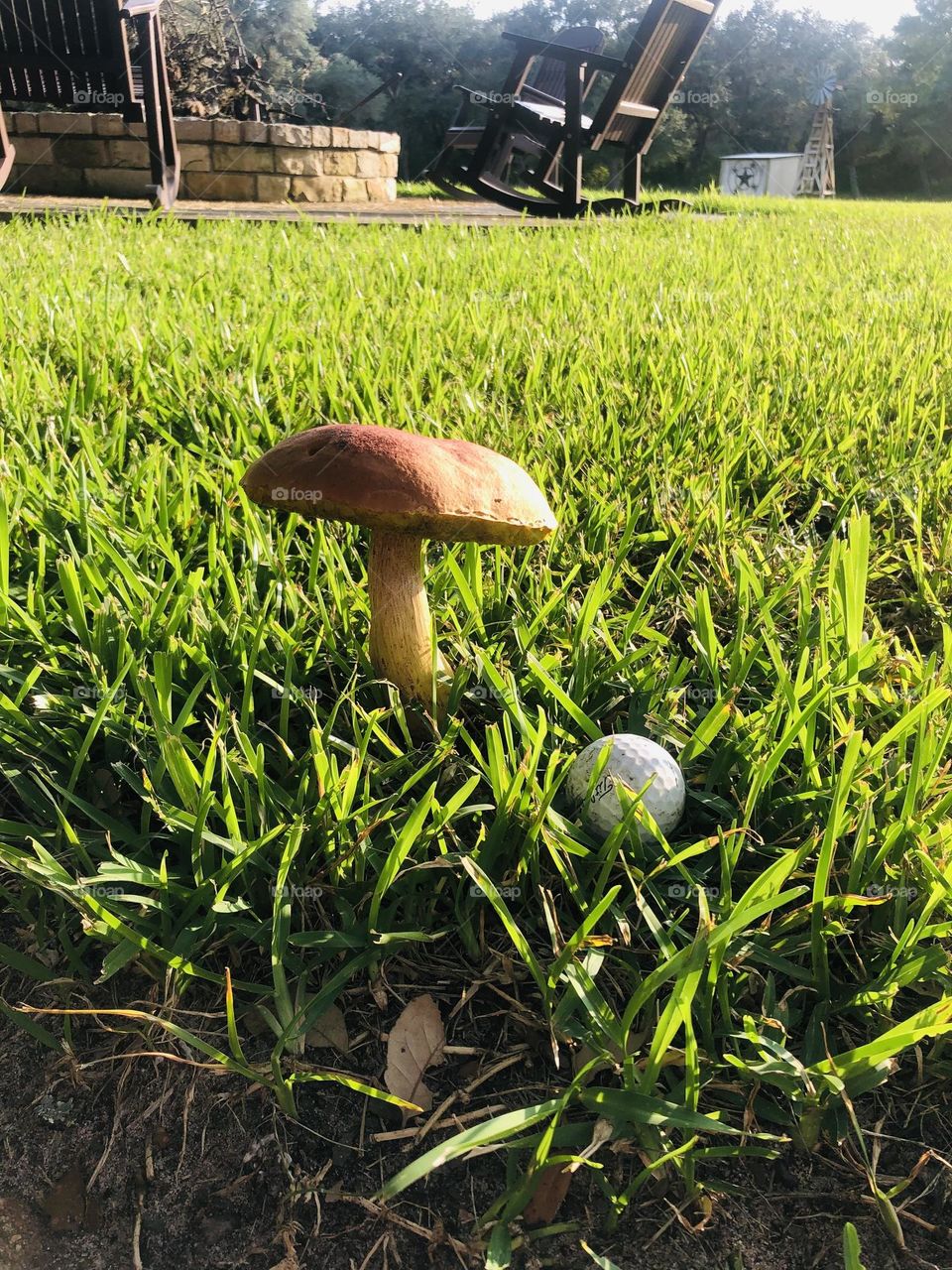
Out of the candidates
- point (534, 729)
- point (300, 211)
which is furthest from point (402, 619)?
point (300, 211)

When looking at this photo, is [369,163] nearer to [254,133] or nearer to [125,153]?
[254,133]

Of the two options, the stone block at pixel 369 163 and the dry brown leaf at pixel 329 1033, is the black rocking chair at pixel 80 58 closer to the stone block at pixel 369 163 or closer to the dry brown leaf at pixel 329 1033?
the stone block at pixel 369 163

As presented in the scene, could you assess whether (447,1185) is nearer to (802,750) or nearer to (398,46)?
(802,750)

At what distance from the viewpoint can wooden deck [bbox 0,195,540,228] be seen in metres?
5.64

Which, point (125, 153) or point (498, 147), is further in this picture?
point (498, 147)

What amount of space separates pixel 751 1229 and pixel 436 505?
0.89 m

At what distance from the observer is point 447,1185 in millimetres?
977

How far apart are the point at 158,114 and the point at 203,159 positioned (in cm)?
200

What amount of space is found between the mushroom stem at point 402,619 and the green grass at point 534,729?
6 centimetres

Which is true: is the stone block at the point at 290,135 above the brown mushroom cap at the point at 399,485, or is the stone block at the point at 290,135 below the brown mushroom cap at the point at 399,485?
above

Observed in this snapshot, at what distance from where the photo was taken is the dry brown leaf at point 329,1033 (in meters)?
1.08

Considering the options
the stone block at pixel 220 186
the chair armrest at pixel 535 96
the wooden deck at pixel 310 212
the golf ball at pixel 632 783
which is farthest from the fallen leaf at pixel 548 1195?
the chair armrest at pixel 535 96

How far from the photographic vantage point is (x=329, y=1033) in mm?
1088

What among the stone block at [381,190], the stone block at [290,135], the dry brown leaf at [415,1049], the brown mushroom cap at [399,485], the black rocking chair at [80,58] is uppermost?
the black rocking chair at [80,58]
